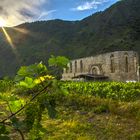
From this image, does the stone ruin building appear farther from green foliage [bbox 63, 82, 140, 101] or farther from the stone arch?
green foliage [bbox 63, 82, 140, 101]

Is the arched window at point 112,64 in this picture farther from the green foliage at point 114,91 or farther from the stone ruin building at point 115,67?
the green foliage at point 114,91

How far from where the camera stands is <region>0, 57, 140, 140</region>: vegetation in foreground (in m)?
3.29

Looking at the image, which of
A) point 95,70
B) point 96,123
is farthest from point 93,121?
point 95,70

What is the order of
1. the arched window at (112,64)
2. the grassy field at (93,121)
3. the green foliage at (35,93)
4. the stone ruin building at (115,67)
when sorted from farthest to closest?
the arched window at (112,64) → the stone ruin building at (115,67) → the grassy field at (93,121) → the green foliage at (35,93)

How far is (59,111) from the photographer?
69.2ft

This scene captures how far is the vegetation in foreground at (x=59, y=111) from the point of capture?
129 inches

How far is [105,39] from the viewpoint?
17812 centimetres

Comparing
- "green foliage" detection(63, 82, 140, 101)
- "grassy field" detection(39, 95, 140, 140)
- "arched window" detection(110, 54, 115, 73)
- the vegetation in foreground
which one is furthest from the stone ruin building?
"grassy field" detection(39, 95, 140, 140)

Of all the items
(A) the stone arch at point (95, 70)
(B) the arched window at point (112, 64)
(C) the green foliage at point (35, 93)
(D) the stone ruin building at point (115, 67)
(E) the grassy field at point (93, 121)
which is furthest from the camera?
(A) the stone arch at point (95, 70)

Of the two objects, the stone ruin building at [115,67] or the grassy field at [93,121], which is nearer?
the grassy field at [93,121]

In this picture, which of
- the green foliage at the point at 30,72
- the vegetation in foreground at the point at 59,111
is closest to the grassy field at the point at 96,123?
the vegetation in foreground at the point at 59,111

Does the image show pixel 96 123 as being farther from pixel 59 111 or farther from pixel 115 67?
pixel 115 67

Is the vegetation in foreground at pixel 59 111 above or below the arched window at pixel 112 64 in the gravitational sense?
below

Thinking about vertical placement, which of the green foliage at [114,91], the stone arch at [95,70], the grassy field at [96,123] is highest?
the stone arch at [95,70]
